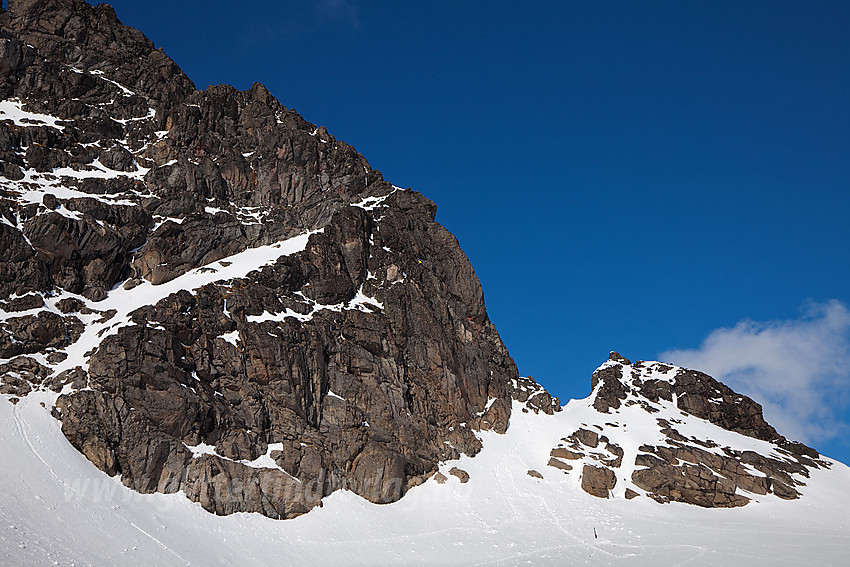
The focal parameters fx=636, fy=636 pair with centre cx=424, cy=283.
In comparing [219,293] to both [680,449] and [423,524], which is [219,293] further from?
[680,449]

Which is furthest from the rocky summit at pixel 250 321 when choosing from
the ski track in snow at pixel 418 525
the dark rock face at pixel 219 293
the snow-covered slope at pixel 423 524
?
the ski track in snow at pixel 418 525

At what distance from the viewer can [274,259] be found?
70.0 meters

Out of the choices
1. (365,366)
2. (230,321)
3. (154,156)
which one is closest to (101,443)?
(230,321)

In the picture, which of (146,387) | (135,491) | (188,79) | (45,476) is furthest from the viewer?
(188,79)

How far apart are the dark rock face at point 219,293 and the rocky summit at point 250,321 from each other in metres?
0.23

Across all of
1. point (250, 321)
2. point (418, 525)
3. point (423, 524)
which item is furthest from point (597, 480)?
point (250, 321)

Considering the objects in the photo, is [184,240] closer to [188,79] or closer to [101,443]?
[101,443]

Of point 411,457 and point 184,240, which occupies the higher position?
point 184,240

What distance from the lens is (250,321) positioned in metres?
60.0

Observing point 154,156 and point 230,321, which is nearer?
point 230,321

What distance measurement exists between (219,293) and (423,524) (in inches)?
1133

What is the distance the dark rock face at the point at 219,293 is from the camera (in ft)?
164

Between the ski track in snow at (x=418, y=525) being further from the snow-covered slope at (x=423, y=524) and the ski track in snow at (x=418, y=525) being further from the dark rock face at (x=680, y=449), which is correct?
the dark rock face at (x=680, y=449)

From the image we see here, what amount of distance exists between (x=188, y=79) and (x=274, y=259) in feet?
141
